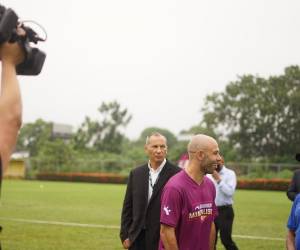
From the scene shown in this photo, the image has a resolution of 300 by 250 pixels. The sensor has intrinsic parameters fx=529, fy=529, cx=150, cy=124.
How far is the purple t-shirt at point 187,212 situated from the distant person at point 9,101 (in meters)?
2.90

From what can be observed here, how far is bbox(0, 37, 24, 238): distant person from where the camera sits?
7.12 feet

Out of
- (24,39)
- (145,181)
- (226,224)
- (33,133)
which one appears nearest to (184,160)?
(226,224)

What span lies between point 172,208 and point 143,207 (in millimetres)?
2009

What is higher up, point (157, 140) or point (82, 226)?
point (157, 140)

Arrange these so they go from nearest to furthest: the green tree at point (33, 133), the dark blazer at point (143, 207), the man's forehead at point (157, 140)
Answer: the dark blazer at point (143, 207)
the man's forehead at point (157, 140)
the green tree at point (33, 133)

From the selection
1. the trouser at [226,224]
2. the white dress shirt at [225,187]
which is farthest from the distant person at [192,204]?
the trouser at [226,224]

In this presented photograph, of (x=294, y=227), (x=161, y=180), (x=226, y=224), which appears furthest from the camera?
(x=226, y=224)

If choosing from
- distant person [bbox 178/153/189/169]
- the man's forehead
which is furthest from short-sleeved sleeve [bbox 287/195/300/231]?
the man's forehead

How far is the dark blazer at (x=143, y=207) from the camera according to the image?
6.74 m

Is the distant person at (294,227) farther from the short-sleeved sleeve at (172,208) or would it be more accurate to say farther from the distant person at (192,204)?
the short-sleeved sleeve at (172,208)

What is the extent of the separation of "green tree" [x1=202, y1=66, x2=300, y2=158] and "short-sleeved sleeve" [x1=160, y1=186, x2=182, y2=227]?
57.9 metres

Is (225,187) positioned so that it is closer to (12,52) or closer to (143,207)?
(143,207)

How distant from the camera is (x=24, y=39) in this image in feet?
7.50

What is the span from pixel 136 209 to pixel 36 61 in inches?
188
